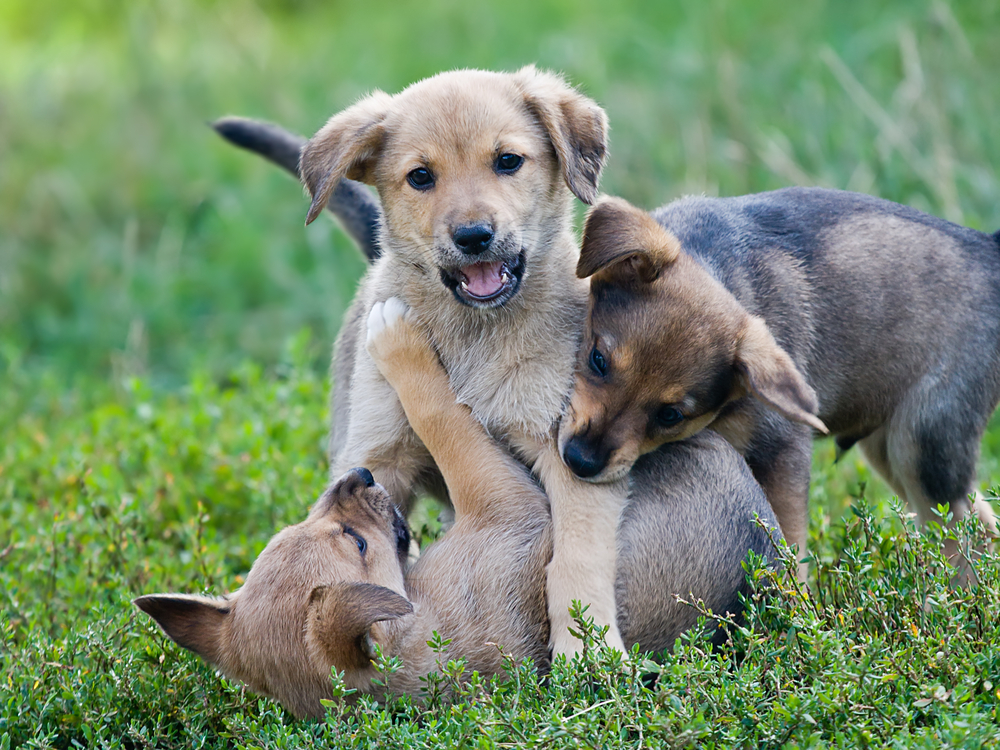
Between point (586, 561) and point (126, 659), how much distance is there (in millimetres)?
1640

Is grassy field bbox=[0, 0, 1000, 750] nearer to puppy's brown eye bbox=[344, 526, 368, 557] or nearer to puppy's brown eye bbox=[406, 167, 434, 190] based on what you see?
puppy's brown eye bbox=[344, 526, 368, 557]

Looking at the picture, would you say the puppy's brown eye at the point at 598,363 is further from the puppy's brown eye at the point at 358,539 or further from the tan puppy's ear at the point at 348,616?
the tan puppy's ear at the point at 348,616

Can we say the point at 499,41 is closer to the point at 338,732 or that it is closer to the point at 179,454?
the point at 179,454

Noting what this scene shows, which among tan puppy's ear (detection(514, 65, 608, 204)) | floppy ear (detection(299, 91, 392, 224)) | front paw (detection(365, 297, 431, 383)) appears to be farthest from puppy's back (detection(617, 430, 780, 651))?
floppy ear (detection(299, 91, 392, 224))

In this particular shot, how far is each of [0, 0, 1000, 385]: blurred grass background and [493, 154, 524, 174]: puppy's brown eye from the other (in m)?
3.63

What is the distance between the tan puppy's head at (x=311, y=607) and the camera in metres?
3.62

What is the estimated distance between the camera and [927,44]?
884 cm

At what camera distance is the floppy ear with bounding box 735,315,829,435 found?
3.81m

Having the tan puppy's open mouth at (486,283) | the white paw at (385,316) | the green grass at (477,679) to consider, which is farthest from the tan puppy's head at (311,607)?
A: the tan puppy's open mouth at (486,283)

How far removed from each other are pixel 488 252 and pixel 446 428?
68cm

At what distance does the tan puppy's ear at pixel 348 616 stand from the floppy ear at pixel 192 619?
413 millimetres

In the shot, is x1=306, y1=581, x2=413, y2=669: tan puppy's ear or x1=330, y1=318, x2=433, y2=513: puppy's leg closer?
x1=306, y1=581, x2=413, y2=669: tan puppy's ear

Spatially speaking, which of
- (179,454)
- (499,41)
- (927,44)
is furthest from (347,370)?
(499,41)

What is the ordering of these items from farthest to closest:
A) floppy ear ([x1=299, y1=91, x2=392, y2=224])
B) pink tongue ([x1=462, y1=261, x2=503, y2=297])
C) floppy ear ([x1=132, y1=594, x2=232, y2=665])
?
1. floppy ear ([x1=299, y1=91, x2=392, y2=224])
2. pink tongue ([x1=462, y1=261, x2=503, y2=297])
3. floppy ear ([x1=132, y1=594, x2=232, y2=665])
